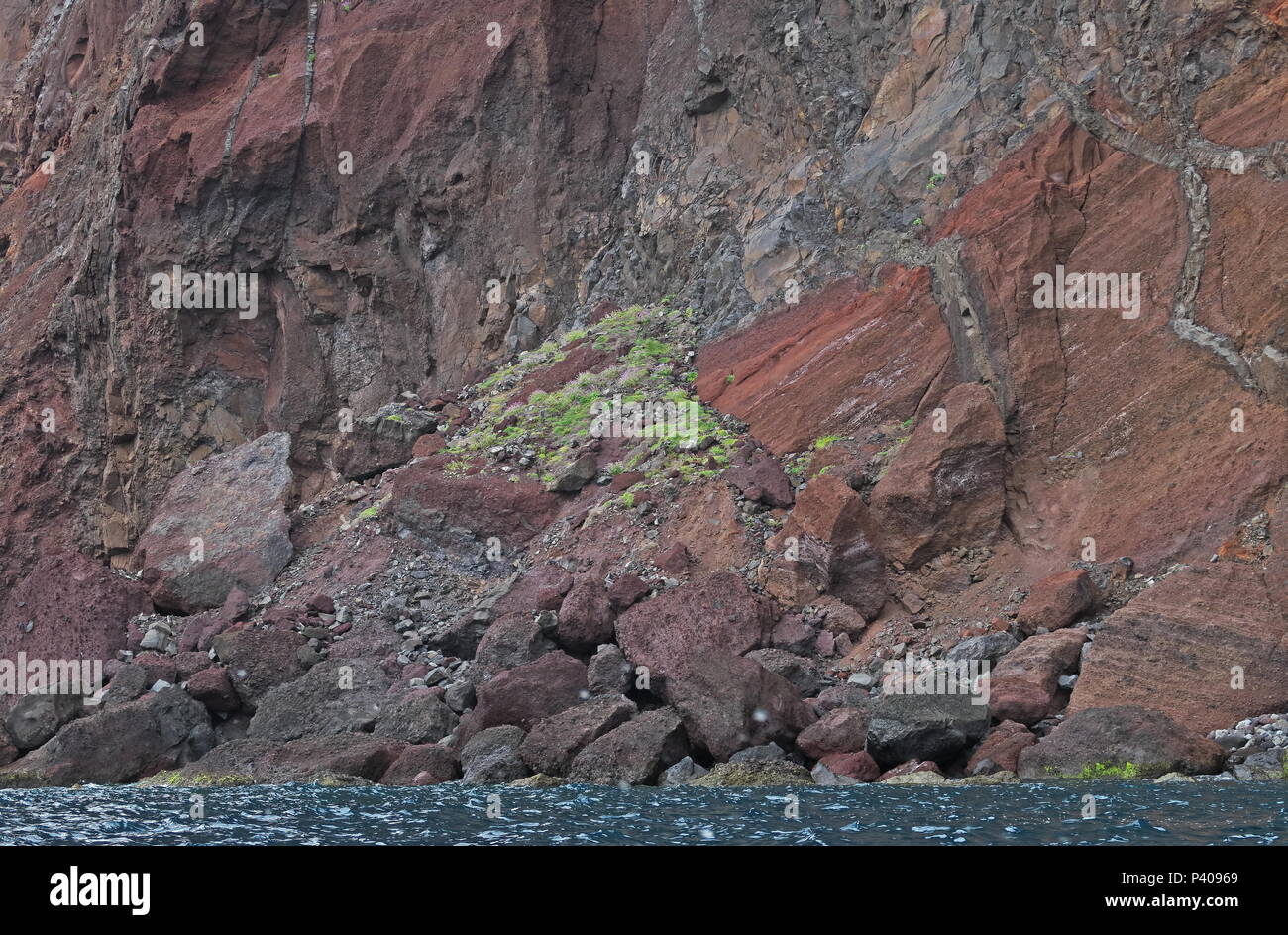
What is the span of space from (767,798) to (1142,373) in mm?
12146

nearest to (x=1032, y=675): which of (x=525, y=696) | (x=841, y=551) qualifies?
(x=841, y=551)

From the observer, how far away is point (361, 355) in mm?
37781

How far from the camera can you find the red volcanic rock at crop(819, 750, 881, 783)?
16.2 metres

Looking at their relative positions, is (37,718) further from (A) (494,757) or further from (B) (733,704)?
(B) (733,704)

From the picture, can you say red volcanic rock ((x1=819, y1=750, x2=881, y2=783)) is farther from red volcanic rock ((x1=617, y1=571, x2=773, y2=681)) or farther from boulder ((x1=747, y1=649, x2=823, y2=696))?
red volcanic rock ((x1=617, y1=571, x2=773, y2=681))

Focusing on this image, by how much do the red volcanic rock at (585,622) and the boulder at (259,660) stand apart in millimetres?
5854

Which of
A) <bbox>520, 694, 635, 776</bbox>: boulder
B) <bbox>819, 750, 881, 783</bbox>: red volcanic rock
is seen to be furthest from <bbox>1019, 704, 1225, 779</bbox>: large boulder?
<bbox>520, 694, 635, 776</bbox>: boulder

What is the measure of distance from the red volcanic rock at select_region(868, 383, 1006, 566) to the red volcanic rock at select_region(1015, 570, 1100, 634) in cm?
291

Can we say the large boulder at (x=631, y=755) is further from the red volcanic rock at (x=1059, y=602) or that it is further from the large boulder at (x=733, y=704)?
the red volcanic rock at (x=1059, y=602)

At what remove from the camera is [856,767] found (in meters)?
16.4

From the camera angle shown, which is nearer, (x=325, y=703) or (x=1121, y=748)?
(x=1121, y=748)

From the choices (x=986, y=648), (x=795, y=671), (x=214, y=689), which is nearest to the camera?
(x=986, y=648)

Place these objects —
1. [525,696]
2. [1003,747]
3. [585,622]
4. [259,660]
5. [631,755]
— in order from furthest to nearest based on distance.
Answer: [259,660] → [585,622] → [525,696] → [631,755] → [1003,747]

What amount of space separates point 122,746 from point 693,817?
12.8m
